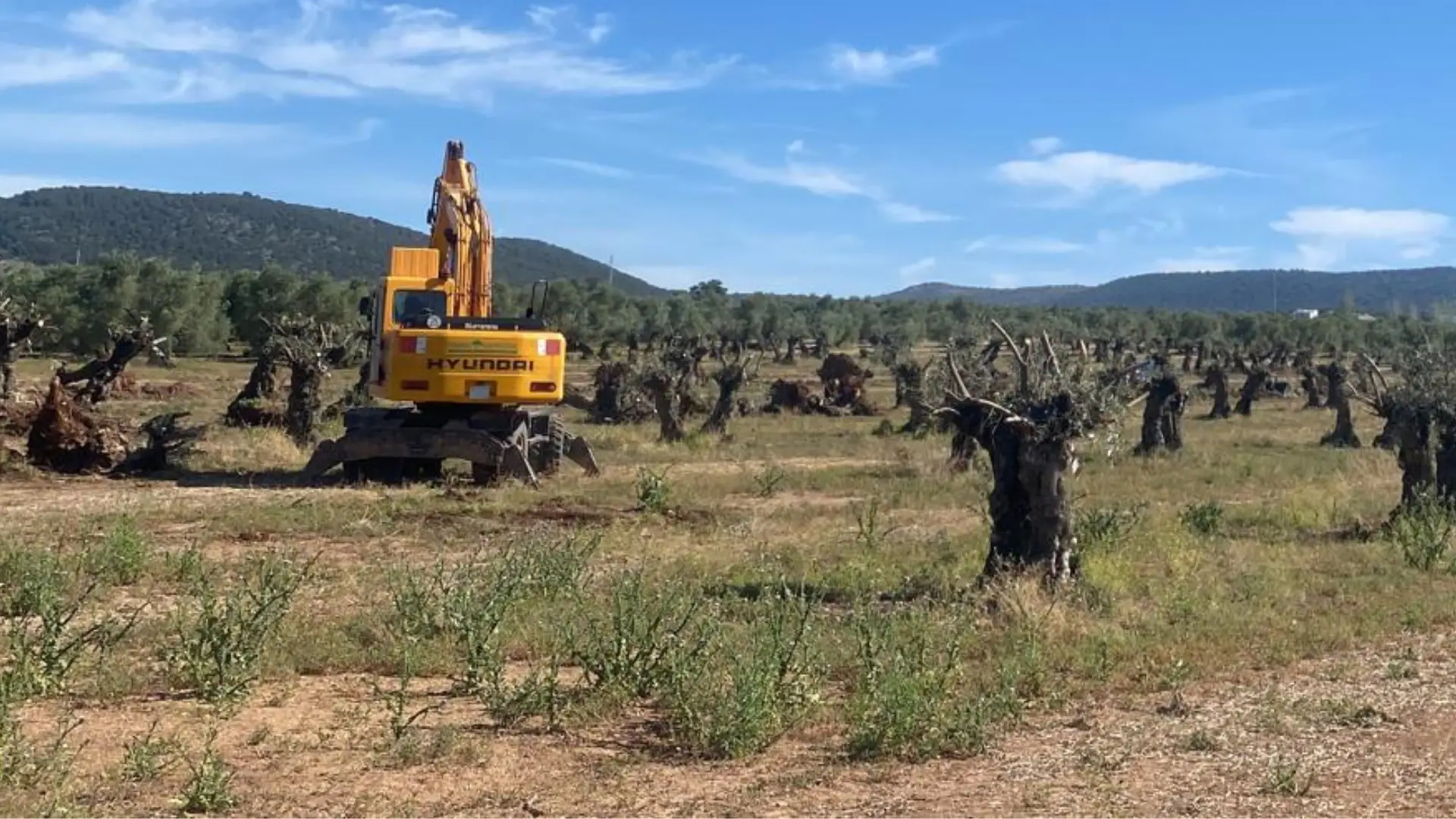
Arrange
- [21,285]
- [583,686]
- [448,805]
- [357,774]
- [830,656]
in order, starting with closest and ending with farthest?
[448,805], [357,774], [583,686], [830,656], [21,285]

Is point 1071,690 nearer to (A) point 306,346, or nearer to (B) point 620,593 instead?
(B) point 620,593

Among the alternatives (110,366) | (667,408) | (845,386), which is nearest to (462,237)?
(110,366)

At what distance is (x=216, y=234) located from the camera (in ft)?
432

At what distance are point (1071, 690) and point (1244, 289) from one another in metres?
179

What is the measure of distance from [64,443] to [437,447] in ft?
→ 16.2

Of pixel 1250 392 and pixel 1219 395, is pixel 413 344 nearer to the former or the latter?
pixel 1219 395

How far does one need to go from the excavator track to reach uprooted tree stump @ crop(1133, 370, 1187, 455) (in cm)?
1127

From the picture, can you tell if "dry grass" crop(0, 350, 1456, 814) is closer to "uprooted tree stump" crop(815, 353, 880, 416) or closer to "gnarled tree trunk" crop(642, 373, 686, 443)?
"gnarled tree trunk" crop(642, 373, 686, 443)

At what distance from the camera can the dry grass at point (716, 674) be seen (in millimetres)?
6191

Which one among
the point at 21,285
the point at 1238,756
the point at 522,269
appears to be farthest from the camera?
the point at 522,269

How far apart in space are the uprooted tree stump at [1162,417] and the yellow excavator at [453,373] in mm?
11080

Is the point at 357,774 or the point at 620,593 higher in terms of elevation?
the point at 620,593

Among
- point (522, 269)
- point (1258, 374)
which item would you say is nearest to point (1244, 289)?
point (522, 269)

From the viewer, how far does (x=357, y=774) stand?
6332mm
